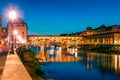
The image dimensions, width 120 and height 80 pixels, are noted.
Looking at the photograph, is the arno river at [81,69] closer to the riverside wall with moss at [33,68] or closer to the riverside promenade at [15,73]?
the riverside wall with moss at [33,68]

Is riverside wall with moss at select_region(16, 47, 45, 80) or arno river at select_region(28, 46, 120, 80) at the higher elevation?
riverside wall with moss at select_region(16, 47, 45, 80)

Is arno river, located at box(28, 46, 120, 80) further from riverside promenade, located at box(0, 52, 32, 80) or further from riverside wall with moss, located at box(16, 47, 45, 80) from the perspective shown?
riverside promenade, located at box(0, 52, 32, 80)

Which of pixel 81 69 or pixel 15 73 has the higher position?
pixel 15 73

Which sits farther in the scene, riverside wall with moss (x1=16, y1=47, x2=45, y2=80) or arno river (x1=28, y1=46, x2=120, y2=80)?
arno river (x1=28, y1=46, x2=120, y2=80)

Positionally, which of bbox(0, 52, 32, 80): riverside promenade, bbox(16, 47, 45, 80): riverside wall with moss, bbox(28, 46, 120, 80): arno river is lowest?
bbox(28, 46, 120, 80): arno river

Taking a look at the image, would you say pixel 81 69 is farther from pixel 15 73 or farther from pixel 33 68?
pixel 15 73

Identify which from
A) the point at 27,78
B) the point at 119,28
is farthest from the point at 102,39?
the point at 27,78

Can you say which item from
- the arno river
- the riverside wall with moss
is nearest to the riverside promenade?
the riverside wall with moss

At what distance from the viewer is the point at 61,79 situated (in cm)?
4194

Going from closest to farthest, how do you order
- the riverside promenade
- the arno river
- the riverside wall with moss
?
the riverside promenade → the riverside wall with moss → the arno river

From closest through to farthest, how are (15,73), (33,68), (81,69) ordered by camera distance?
1. (15,73)
2. (33,68)
3. (81,69)

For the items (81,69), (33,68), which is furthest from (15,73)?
(81,69)

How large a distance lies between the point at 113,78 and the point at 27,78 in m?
35.3

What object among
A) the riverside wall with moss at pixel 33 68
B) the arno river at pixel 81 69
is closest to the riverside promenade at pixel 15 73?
the riverside wall with moss at pixel 33 68
